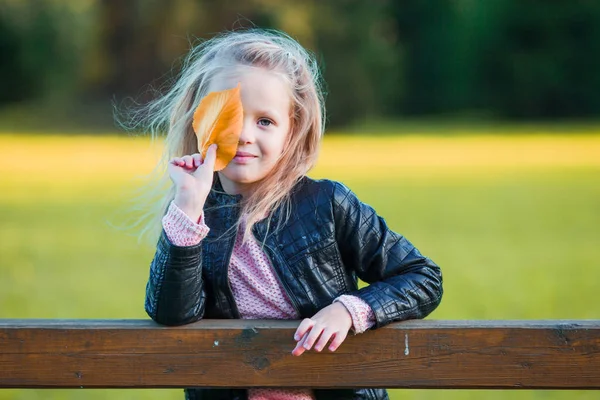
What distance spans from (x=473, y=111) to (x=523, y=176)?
1091 inches

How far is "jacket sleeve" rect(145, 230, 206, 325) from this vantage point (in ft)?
7.34

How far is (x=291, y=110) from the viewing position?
271 cm

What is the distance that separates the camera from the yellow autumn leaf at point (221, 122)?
2.39 metres

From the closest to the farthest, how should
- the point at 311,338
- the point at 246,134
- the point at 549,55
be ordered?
1. the point at 311,338
2. the point at 246,134
3. the point at 549,55

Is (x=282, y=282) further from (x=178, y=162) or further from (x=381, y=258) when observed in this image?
(x=178, y=162)

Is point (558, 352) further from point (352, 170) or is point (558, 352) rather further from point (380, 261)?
point (352, 170)

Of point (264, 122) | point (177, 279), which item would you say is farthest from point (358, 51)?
point (177, 279)

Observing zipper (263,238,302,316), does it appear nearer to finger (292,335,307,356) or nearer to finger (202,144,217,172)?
finger (202,144,217,172)

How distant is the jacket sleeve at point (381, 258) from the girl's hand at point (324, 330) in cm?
19

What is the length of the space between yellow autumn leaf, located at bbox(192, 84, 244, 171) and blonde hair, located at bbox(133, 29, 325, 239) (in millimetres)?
195

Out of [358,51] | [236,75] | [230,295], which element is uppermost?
[236,75]

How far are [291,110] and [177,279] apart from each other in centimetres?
63

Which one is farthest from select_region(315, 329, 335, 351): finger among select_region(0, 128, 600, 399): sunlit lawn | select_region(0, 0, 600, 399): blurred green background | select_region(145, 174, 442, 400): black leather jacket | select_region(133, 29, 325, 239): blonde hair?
select_region(0, 0, 600, 399): blurred green background

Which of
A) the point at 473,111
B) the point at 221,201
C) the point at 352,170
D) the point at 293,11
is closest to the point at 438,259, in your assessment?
the point at 221,201
